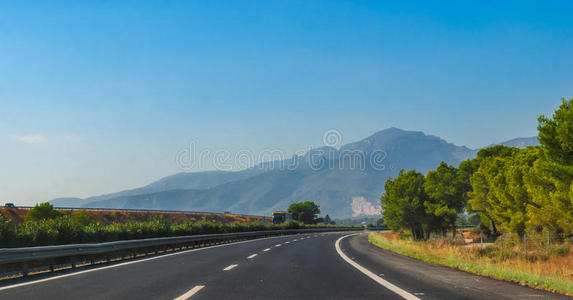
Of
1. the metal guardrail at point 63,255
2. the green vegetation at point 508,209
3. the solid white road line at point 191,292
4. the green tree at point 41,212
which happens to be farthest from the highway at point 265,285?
the green tree at point 41,212

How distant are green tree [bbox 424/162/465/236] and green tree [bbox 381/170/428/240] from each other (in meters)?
1.50

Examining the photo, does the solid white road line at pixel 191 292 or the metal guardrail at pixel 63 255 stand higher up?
the metal guardrail at pixel 63 255

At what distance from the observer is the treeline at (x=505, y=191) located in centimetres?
2869

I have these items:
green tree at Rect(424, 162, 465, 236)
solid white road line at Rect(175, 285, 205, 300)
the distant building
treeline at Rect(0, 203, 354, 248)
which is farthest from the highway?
the distant building

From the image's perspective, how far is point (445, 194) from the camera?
219 ft

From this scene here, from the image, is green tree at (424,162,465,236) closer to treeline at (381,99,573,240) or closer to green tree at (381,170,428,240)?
treeline at (381,99,573,240)

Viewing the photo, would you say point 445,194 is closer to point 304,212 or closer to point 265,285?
point 265,285

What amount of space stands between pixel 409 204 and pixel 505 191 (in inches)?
992

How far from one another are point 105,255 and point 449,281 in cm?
1217

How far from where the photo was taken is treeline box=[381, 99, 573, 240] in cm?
2869

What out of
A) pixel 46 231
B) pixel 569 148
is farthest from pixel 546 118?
pixel 46 231

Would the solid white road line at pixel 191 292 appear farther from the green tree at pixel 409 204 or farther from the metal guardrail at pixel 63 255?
the green tree at pixel 409 204

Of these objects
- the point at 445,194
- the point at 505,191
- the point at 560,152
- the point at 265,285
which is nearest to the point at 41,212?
the point at 445,194

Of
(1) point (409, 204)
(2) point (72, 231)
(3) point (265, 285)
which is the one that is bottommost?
(3) point (265, 285)
